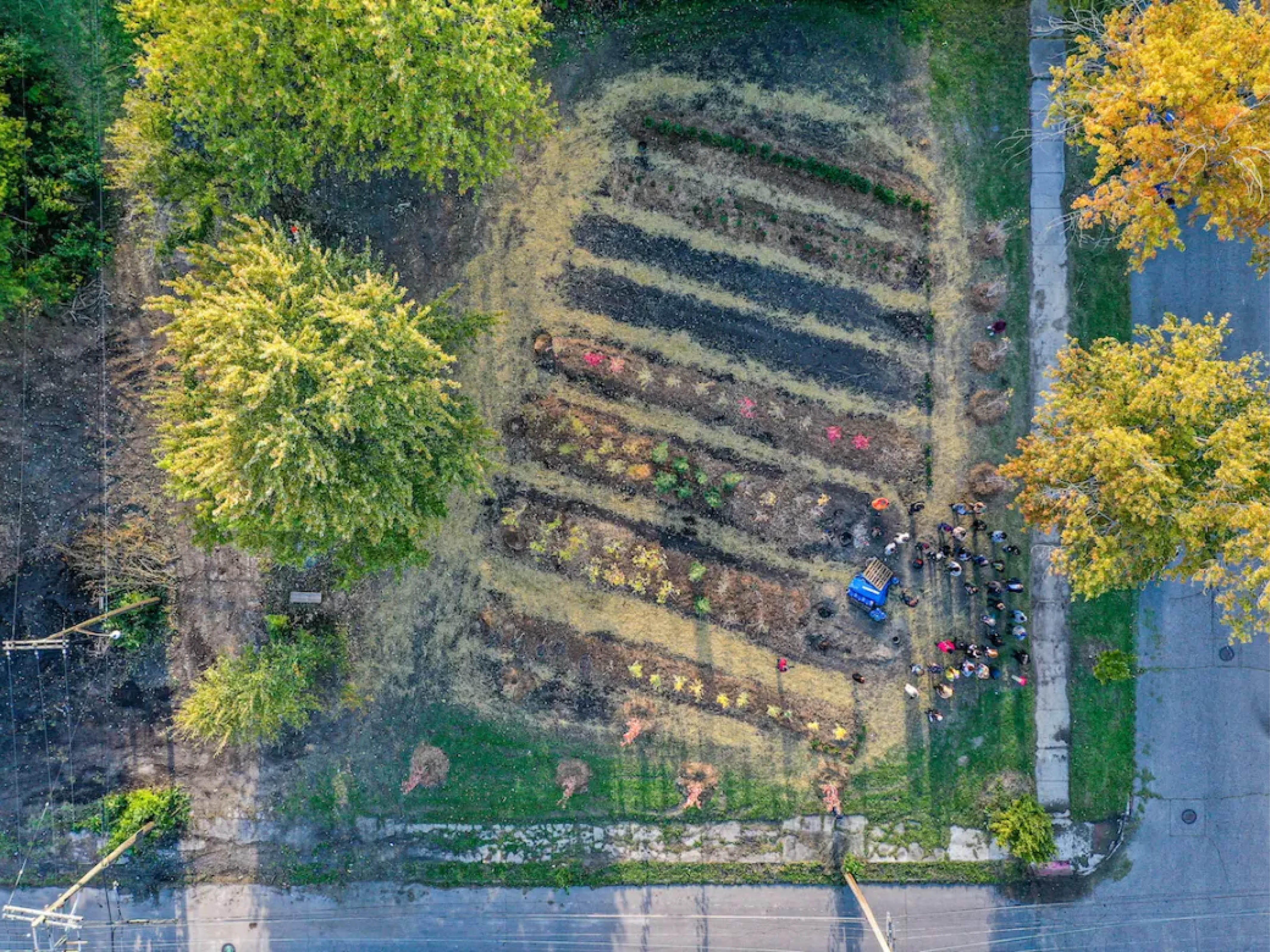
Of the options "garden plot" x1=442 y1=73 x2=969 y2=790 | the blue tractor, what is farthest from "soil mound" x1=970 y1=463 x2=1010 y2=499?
the blue tractor

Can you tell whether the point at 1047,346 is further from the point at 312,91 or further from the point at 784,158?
the point at 312,91

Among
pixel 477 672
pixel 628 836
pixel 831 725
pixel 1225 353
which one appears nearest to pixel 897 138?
pixel 1225 353

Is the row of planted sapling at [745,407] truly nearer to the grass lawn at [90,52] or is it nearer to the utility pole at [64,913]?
the grass lawn at [90,52]

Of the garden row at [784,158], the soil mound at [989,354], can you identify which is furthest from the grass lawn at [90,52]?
the soil mound at [989,354]

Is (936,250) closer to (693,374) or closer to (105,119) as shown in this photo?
(693,374)

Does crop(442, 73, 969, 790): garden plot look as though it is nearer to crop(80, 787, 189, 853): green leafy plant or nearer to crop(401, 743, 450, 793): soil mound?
crop(401, 743, 450, 793): soil mound
